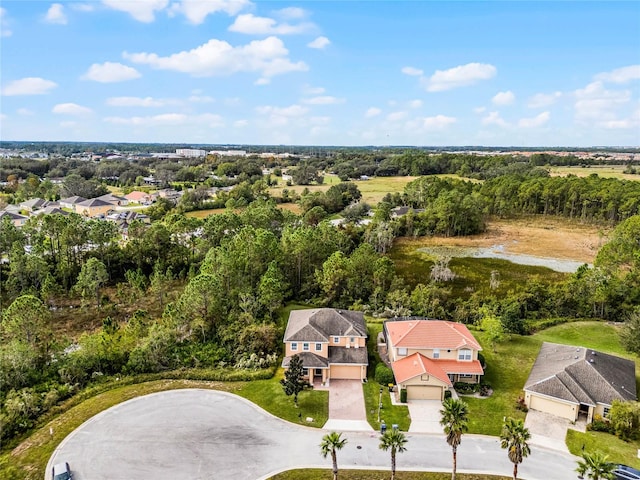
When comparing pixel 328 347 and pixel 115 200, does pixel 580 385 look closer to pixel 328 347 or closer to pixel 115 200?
pixel 328 347

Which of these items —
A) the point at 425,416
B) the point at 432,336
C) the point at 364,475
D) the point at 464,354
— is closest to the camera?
the point at 364,475

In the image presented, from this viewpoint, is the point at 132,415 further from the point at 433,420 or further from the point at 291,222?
the point at 291,222

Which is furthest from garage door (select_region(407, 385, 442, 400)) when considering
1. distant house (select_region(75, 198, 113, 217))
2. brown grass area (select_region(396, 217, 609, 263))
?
distant house (select_region(75, 198, 113, 217))

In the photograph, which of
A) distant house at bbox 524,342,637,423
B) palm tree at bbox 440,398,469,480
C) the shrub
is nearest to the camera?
palm tree at bbox 440,398,469,480

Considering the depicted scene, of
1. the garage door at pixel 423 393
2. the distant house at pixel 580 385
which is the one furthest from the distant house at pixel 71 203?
the distant house at pixel 580 385

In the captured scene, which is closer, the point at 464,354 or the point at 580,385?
the point at 580,385

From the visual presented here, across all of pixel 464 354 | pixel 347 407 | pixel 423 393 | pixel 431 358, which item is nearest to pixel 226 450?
pixel 347 407

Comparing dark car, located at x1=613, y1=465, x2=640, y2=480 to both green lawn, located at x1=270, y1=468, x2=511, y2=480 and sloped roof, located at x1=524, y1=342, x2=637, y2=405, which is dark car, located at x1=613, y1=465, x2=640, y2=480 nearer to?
sloped roof, located at x1=524, y1=342, x2=637, y2=405
